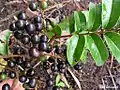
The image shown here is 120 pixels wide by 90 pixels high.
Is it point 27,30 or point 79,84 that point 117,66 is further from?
point 27,30

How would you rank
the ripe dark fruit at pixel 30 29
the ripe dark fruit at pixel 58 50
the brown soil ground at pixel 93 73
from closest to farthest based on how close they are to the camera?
the ripe dark fruit at pixel 30 29 → the ripe dark fruit at pixel 58 50 → the brown soil ground at pixel 93 73

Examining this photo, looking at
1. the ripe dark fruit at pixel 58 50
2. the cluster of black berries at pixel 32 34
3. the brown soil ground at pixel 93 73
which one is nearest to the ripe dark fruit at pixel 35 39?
the cluster of black berries at pixel 32 34

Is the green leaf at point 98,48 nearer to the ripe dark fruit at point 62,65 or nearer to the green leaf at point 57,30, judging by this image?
the green leaf at point 57,30

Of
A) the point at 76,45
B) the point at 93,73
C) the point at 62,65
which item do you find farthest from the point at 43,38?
the point at 93,73

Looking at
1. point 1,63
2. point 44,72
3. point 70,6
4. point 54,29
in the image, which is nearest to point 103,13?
point 54,29

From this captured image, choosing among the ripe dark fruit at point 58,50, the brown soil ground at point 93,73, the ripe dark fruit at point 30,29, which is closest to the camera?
the ripe dark fruit at point 30,29

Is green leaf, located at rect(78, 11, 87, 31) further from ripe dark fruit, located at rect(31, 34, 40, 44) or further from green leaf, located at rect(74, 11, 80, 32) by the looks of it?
ripe dark fruit, located at rect(31, 34, 40, 44)

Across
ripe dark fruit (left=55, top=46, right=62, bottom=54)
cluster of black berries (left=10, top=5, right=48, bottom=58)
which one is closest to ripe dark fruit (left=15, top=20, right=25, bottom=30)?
cluster of black berries (left=10, top=5, right=48, bottom=58)
